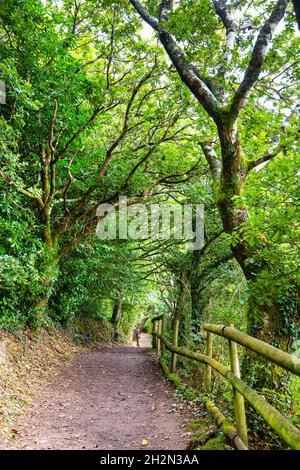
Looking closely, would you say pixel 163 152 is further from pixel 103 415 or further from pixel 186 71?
pixel 103 415

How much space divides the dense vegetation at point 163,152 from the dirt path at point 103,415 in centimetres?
151

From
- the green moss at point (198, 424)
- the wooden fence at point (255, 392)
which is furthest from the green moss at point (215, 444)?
the green moss at point (198, 424)

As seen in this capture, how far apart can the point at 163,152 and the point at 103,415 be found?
8.42 m

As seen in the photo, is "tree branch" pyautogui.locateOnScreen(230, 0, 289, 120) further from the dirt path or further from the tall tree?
the dirt path

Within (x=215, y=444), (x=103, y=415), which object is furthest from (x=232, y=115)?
(x=103, y=415)

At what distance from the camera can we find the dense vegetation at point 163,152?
15.3ft

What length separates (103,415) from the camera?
17.9 ft

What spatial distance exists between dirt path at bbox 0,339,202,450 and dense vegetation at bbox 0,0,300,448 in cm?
151

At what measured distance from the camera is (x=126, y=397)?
666 cm

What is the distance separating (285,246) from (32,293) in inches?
238

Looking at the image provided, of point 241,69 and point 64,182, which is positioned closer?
point 241,69

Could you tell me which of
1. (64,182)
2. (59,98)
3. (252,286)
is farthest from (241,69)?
(64,182)

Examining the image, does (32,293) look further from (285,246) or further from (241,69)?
(241,69)

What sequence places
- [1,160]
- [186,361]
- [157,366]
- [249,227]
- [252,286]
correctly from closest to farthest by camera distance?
[249,227]
[252,286]
[1,160]
[186,361]
[157,366]
